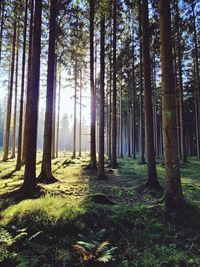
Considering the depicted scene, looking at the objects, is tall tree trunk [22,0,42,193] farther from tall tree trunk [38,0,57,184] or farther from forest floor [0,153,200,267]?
tall tree trunk [38,0,57,184]

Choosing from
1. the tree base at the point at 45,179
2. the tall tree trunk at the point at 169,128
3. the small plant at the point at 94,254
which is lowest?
the small plant at the point at 94,254

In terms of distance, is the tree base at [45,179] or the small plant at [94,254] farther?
the tree base at [45,179]

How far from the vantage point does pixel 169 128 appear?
589cm

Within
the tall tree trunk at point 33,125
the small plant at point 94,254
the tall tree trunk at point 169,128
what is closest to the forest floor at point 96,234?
the small plant at point 94,254

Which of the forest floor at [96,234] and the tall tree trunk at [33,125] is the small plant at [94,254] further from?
the tall tree trunk at [33,125]

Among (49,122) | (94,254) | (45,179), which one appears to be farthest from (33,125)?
(94,254)

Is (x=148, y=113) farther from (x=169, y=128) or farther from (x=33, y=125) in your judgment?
(x=33, y=125)

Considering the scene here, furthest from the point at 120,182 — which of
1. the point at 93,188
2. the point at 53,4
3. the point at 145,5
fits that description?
the point at 53,4

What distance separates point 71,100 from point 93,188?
53.2 feet

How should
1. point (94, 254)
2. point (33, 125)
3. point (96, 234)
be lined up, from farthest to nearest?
point (33, 125)
point (96, 234)
point (94, 254)

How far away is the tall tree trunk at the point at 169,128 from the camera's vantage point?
227 inches

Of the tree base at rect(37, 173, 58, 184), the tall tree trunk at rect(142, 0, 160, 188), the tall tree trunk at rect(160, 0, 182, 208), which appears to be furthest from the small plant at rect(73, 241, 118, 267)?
the tree base at rect(37, 173, 58, 184)

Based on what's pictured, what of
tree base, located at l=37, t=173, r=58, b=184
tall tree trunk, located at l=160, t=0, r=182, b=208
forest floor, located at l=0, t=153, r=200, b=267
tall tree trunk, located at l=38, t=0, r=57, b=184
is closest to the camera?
forest floor, located at l=0, t=153, r=200, b=267

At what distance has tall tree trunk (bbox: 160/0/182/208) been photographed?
5.78 metres
